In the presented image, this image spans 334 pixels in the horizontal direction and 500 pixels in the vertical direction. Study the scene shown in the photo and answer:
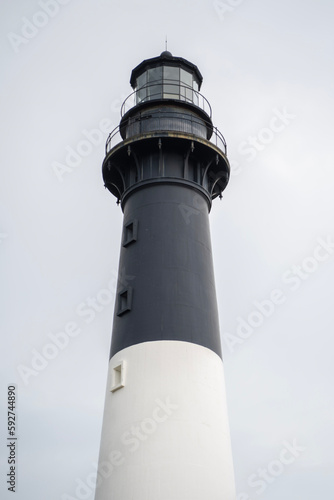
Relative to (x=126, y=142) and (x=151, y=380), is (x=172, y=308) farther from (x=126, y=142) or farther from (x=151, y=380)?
(x=126, y=142)

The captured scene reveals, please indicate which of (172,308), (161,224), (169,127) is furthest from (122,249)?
(169,127)

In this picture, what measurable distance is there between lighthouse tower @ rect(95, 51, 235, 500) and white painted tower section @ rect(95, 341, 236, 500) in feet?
0.10

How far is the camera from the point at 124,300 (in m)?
20.0

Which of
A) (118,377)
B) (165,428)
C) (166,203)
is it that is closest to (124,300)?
(118,377)

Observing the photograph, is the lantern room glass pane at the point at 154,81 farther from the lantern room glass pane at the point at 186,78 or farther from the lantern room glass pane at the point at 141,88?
the lantern room glass pane at the point at 186,78

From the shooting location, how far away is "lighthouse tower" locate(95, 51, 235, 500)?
54.7 feet

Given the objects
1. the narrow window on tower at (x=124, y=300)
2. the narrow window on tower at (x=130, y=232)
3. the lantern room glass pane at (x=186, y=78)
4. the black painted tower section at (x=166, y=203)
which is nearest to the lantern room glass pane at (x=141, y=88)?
the black painted tower section at (x=166, y=203)

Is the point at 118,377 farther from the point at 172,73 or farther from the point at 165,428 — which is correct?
the point at 172,73

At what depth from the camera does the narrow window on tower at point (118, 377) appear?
18.3 metres

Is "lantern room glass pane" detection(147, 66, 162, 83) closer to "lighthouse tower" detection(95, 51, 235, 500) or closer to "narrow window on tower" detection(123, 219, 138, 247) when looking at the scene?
"lighthouse tower" detection(95, 51, 235, 500)

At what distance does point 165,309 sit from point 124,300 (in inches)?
68.9

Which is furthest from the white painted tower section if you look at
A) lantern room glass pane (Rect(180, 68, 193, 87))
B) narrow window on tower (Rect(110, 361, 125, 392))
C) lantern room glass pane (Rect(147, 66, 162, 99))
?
lantern room glass pane (Rect(180, 68, 193, 87))

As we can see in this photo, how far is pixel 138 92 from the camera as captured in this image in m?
25.2

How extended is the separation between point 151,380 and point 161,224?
5789 mm
